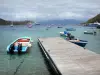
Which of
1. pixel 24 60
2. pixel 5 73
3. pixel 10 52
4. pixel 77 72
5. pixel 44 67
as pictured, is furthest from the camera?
pixel 10 52

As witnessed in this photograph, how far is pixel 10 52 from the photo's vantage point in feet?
103

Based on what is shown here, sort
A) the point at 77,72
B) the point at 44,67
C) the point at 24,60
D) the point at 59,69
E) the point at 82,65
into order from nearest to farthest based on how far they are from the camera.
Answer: the point at 77,72 → the point at 59,69 → the point at 82,65 → the point at 44,67 → the point at 24,60

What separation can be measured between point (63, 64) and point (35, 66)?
6.06 meters

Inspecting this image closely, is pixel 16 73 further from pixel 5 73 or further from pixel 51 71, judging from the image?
pixel 51 71

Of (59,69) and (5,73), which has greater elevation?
(59,69)

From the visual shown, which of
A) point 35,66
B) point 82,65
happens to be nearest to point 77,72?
point 82,65

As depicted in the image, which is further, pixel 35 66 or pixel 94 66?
pixel 35 66

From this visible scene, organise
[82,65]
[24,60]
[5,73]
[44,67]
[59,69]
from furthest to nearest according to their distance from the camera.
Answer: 1. [24,60]
2. [44,67]
3. [5,73]
4. [82,65]
5. [59,69]

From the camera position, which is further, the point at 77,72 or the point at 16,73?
the point at 16,73

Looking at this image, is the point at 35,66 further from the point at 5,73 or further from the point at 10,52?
the point at 10,52

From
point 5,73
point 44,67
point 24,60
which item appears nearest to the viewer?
point 5,73

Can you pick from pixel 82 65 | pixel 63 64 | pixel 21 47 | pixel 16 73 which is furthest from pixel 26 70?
pixel 21 47

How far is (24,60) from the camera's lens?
27000 millimetres

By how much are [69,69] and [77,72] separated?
36.9 inches
